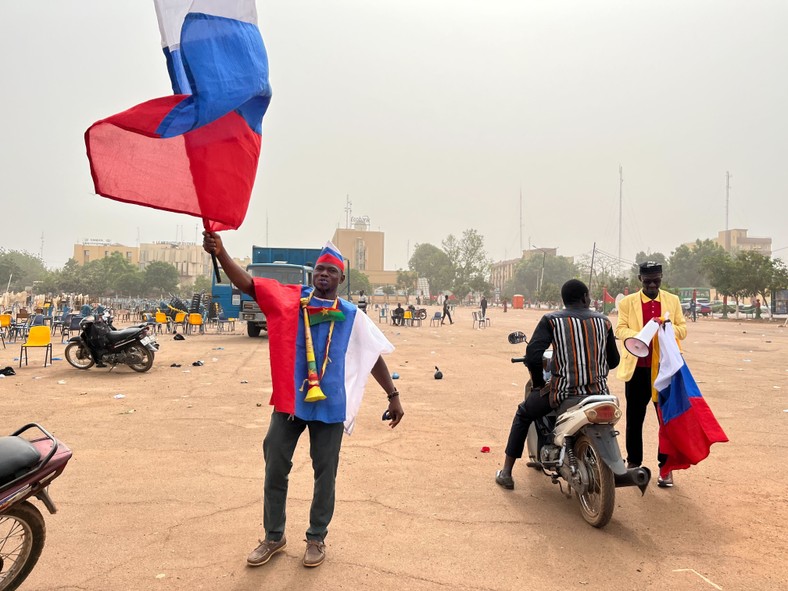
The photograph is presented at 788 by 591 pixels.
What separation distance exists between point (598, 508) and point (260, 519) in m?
2.23

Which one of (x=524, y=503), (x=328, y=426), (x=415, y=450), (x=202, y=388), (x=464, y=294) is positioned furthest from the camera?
(x=464, y=294)

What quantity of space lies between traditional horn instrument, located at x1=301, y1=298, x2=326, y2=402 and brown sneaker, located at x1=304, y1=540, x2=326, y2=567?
83cm

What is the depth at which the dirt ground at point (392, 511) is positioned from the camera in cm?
302

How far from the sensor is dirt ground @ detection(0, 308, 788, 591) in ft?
9.89

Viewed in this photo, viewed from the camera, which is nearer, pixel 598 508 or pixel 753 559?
pixel 753 559

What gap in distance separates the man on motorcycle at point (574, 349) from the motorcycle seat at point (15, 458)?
122 inches

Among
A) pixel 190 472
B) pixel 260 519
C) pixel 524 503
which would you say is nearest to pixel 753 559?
pixel 524 503

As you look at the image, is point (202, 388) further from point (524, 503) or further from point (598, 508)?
point (598, 508)

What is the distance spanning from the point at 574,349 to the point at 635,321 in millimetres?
1208

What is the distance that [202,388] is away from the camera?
28.7ft

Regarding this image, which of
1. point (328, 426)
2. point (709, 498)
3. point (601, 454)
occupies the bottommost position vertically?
point (709, 498)

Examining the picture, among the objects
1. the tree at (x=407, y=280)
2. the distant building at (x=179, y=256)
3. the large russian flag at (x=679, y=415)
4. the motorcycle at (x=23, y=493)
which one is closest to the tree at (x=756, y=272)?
the large russian flag at (x=679, y=415)

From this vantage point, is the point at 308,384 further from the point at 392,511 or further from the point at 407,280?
the point at 407,280

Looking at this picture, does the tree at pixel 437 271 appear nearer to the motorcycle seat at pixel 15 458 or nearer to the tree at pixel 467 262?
the tree at pixel 467 262
